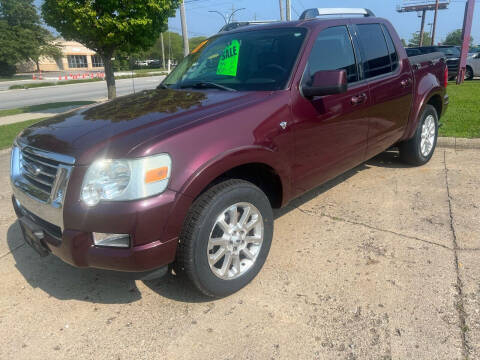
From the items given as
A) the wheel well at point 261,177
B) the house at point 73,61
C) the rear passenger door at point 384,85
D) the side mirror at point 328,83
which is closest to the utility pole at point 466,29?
the rear passenger door at point 384,85

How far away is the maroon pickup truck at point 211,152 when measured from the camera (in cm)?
226

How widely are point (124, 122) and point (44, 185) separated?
64cm

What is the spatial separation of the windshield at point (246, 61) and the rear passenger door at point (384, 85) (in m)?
0.98

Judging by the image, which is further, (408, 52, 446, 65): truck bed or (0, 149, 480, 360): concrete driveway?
(408, 52, 446, 65): truck bed

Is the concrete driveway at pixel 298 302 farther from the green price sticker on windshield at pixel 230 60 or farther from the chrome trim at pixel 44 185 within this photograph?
the green price sticker on windshield at pixel 230 60

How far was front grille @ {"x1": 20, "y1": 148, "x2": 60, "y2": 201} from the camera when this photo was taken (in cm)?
244

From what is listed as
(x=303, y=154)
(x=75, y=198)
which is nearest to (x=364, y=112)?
(x=303, y=154)

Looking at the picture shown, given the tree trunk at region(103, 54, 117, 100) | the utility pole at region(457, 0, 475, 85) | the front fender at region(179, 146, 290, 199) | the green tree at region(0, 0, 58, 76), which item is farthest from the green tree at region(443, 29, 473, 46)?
the front fender at region(179, 146, 290, 199)

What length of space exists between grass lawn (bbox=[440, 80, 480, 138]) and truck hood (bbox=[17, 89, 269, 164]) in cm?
495

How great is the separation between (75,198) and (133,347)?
955 mm

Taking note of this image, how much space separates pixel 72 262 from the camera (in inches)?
93.4

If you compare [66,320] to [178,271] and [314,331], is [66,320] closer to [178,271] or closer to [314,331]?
[178,271]

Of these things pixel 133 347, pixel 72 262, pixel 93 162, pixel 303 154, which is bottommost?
pixel 133 347

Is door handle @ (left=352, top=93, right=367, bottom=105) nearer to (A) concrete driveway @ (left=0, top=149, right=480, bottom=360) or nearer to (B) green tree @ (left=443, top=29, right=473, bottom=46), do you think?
(A) concrete driveway @ (left=0, top=149, right=480, bottom=360)
